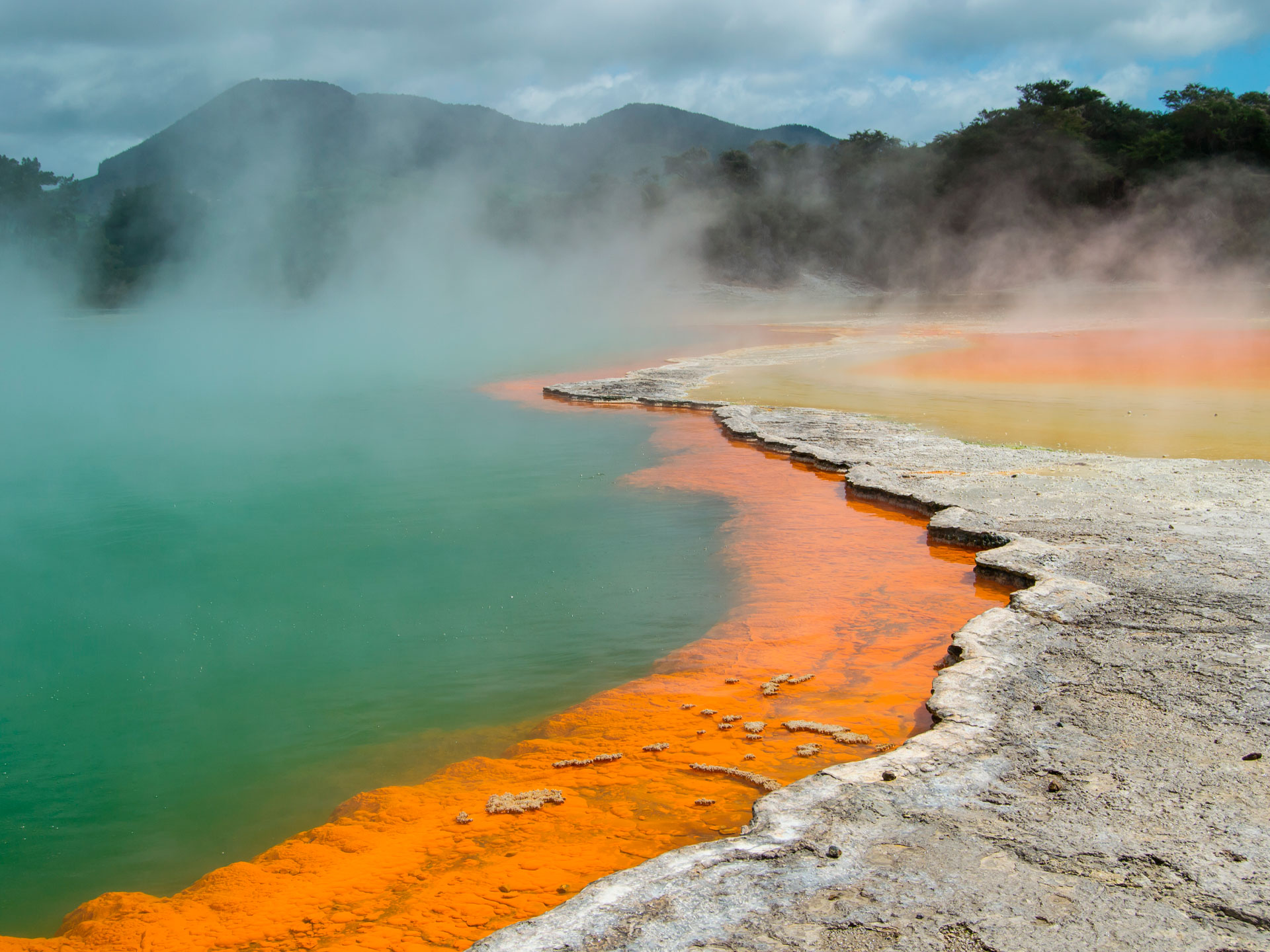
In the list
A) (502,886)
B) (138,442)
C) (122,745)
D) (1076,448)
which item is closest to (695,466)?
(1076,448)

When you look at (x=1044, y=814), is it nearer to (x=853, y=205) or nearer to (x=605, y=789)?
(x=605, y=789)

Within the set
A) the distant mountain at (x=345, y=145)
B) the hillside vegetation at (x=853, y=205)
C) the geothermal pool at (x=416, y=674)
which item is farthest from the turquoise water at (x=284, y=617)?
Result: the distant mountain at (x=345, y=145)

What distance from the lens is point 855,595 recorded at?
4.14 m

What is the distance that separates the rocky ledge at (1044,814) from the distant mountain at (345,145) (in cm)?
3669

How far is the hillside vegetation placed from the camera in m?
25.4

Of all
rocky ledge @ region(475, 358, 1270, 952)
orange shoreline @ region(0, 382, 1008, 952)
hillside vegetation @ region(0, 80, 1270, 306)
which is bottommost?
orange shoreline @ region(0, 382, 1008, 952)

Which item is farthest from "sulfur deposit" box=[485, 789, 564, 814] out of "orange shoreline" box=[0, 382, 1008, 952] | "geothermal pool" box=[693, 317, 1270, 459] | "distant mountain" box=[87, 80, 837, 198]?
"distant mountain" box=[87, 80, 837, 198]

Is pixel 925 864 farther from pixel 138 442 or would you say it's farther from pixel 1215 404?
pixel 138 442

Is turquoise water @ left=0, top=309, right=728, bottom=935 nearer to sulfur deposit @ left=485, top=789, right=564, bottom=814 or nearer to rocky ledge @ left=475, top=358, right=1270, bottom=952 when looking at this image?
sulfur deposit @ left=485, top=789, right=564, bottom=814

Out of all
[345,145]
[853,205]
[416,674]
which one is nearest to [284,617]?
[416,674]

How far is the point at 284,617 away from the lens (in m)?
4.34

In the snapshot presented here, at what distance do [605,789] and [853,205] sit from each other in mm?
32012

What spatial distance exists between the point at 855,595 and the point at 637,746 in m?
1.54

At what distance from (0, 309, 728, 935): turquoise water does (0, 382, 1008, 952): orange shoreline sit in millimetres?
175
